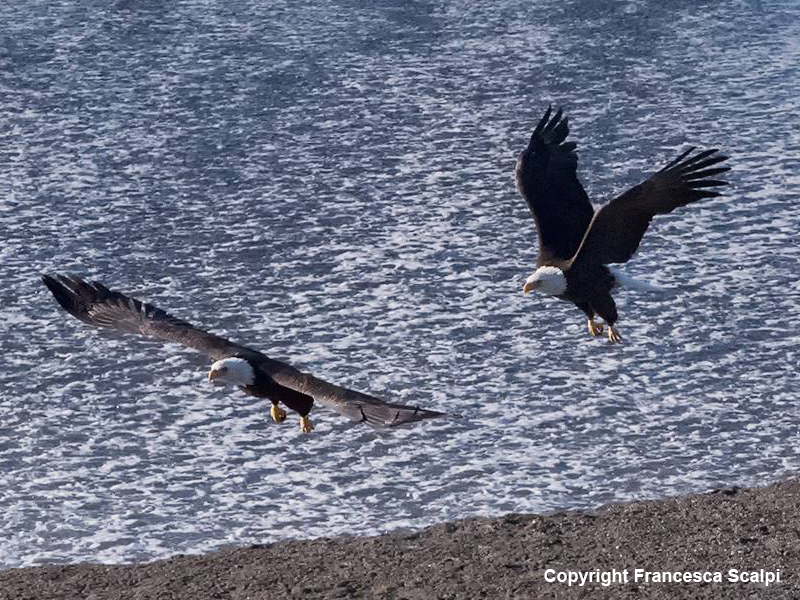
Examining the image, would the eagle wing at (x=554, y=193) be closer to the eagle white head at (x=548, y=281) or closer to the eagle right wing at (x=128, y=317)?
the eagle white head at (x=548, y=281)

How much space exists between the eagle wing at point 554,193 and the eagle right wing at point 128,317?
2.14 metres

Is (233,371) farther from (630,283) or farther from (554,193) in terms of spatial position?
(630,283)

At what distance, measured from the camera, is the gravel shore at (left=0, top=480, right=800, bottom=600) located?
31.1 ft

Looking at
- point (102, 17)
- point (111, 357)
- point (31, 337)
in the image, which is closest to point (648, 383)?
point (111, 357)

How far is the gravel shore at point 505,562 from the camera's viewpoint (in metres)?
9.47

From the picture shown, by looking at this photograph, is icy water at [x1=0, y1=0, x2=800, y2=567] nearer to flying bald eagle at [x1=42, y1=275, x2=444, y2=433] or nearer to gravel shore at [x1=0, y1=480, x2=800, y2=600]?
gravel shore at [x1=0, y1=480, x2=800, y2=600]

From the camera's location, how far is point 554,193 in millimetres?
9891

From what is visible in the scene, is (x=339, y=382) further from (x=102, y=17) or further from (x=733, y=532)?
(x=102, y=17)

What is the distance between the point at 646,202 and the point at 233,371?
2598 mm

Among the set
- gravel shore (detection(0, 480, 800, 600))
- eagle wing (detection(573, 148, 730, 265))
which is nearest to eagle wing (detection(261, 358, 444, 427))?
eagle wing (detection(573, 148, 730, 265))

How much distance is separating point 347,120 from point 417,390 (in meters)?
7.04
